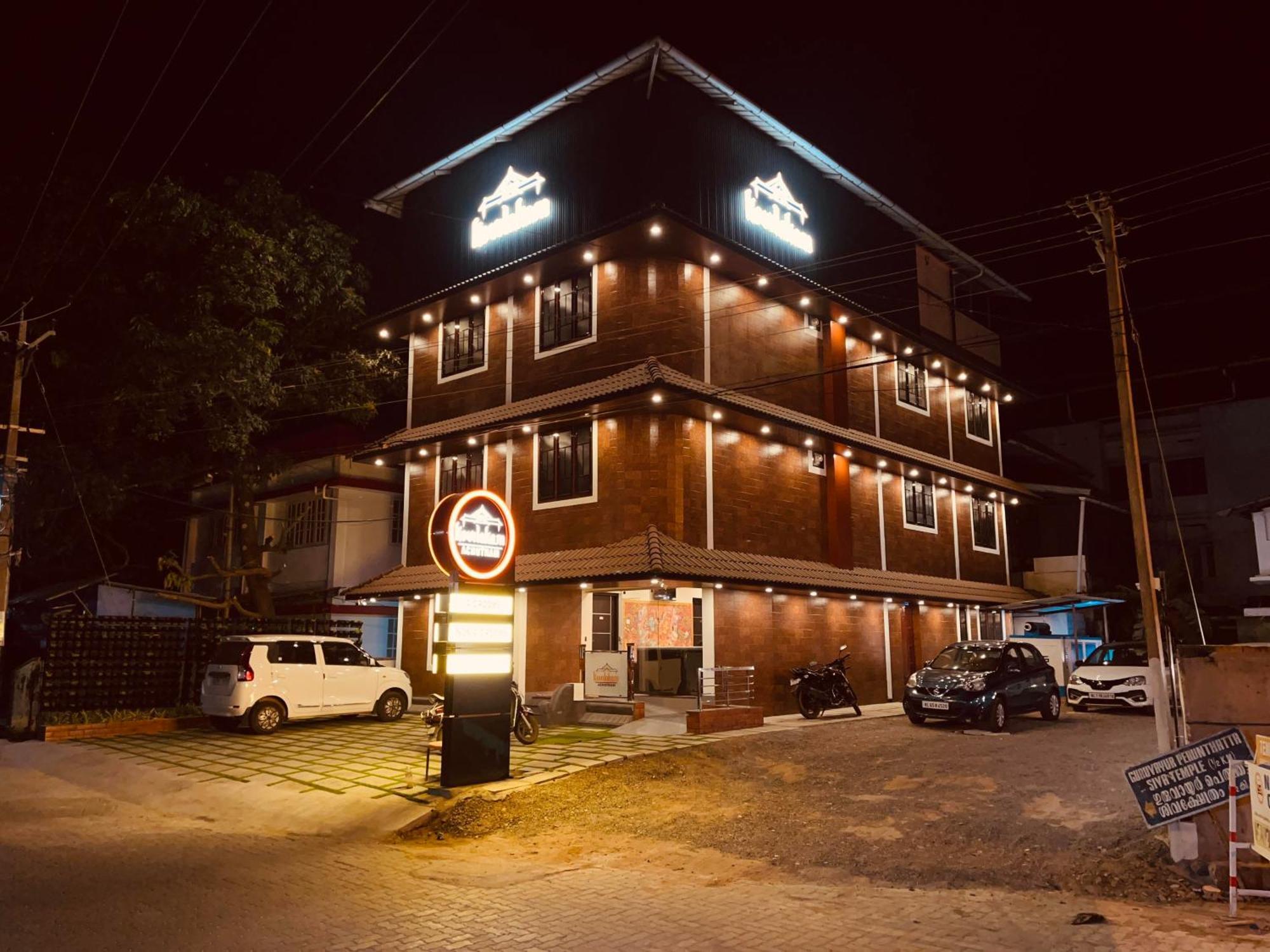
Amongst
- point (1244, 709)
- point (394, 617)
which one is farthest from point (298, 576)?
point (1244, 709)

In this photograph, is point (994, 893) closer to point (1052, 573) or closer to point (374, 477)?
point (374, 477)

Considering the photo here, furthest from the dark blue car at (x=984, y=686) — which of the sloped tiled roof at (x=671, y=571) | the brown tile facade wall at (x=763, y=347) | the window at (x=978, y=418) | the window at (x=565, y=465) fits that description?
the window at (x=978, y=418)

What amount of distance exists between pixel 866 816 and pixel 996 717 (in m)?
7.56

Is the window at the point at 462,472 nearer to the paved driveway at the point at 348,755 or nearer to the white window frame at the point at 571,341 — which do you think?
the white window frame at the point at 571,341

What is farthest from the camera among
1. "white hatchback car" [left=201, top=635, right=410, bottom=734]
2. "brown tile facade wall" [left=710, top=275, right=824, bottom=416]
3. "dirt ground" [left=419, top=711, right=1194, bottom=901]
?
"brown tile facade wall" [left=710, top=275, right=824, bottom=416]

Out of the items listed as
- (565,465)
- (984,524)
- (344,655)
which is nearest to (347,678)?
(344,655)

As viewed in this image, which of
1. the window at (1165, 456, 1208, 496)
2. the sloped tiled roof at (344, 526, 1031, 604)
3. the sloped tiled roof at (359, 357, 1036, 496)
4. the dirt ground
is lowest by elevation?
the dirt ground

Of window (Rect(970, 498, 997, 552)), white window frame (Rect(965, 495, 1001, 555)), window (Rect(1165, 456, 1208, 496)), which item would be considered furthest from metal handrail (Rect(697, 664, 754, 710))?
window (Rect(1165, 456, 1208, 496))

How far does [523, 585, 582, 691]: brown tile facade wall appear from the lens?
1923 cm

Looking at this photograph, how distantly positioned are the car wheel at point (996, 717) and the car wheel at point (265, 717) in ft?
44.1

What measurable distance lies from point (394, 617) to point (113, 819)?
17.4m

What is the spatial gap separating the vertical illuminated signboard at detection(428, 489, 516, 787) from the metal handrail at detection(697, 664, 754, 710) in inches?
220

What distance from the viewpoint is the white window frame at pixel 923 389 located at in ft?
81.5

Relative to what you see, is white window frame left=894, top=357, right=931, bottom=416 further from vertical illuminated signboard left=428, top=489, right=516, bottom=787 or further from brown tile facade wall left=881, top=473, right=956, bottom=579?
vertical illuminated signboard left=428, top=489, right=516, bottom=787
